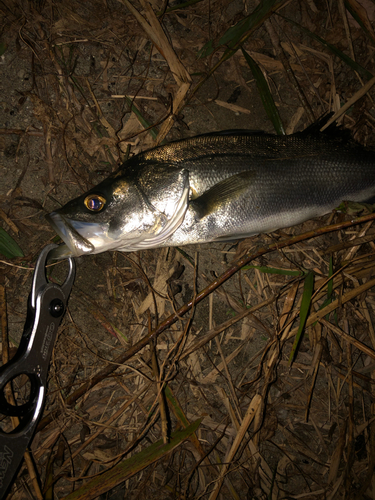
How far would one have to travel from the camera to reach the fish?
2.30 m

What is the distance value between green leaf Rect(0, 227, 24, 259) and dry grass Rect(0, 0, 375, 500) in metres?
0.08

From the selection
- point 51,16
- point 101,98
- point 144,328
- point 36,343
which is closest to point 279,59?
point 101,98

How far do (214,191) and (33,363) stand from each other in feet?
7.08

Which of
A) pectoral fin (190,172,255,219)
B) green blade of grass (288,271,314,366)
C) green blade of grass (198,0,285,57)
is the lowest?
green blade of grass (288,271,314,366)

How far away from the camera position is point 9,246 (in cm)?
285

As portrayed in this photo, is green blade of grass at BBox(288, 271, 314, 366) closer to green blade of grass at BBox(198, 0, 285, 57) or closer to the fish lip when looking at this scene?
the fish lip

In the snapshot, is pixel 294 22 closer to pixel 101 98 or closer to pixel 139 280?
pixel 101 98

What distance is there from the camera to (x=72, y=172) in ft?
9.53

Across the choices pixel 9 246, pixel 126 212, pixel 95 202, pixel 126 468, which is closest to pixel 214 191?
pixel 126 212

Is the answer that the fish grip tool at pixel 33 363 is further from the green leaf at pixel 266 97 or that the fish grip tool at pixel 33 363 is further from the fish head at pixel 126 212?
the green leaf at pixel 266 97

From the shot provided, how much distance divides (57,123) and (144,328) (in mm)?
2272

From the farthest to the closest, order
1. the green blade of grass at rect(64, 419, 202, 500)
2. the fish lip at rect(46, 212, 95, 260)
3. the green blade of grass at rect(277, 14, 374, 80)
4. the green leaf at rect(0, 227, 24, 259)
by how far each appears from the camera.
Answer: the green blade of grass at rect(277, 14, 374, 80) < the green leaf at rect(0, 227, 24, 259) < the green blade of grass at rect(64, 419, 202, 500) < the fish lip at rect(46, 212, 95, 260)

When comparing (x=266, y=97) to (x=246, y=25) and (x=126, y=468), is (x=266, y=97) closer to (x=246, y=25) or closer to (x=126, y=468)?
(x=246, y=25)

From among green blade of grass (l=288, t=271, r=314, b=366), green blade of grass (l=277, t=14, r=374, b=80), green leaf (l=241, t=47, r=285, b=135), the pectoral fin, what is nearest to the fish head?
the pectoral fin
